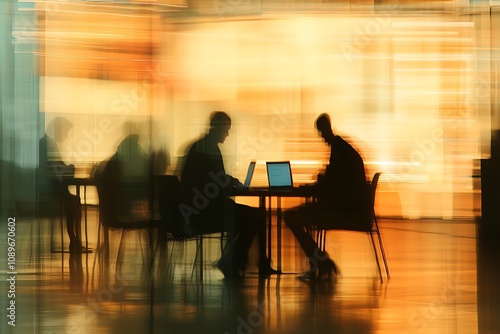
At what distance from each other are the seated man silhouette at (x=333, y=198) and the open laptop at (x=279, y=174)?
176mm

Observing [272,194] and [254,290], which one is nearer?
[272,194]

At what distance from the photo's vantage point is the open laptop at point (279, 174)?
5.17 m

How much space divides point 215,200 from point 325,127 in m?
0.85

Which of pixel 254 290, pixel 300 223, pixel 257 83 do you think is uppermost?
pixel 257 83

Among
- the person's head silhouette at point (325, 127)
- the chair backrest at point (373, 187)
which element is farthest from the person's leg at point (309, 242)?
Answer: the person's head silhouette at point (325, 127)

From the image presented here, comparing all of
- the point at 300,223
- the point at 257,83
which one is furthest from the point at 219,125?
the point at 300,223

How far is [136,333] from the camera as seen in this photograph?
209 inches

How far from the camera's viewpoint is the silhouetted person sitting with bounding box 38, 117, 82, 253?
5184 mm

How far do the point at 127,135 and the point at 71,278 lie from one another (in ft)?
3.20

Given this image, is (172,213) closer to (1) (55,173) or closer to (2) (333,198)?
(1) (55,173)

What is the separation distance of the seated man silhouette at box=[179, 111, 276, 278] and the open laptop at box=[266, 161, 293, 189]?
211 mm

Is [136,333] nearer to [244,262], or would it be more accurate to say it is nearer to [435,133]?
[244,262]

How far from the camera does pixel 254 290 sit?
5320 mm

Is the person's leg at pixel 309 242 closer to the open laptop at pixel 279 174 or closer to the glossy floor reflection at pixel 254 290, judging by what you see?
the glossy floor reflection at pixel 254 290
